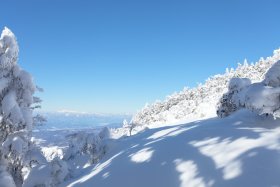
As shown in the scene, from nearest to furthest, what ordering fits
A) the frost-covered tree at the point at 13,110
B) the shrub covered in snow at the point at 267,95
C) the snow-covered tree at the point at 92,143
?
1. the shrub covered in snow at the point at 267,95
2. the frost-covered tree at the point at 13,110
3. the snow-covered tree at the point at 92,143

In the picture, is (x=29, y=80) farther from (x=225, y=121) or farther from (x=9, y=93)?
(x=225, y=121)

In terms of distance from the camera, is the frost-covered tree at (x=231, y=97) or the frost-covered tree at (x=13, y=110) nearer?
the frost-covered tree at (x=231, y=97)

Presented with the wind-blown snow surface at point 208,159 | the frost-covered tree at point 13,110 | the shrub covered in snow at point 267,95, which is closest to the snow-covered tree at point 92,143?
the frost-covered tree at point 13,110

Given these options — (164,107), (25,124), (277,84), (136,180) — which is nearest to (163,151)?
(136,180)

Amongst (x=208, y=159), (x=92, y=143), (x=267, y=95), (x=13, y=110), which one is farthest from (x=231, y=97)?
(x=13, y=110)

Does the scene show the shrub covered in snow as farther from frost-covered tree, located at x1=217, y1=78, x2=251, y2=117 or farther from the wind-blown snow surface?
frost-covered tree, located at x1=217, y1=78, x2=251, y2=117

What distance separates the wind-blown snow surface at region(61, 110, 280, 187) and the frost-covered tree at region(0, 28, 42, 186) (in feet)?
12.4

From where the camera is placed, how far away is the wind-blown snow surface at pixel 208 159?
7.55 meters

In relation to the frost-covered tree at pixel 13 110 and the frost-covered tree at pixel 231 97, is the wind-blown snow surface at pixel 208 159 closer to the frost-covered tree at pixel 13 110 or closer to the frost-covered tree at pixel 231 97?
the frost-covered tree at pixel 231 97

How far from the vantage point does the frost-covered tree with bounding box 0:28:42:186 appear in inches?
573

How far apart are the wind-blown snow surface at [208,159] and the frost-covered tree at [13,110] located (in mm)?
3794

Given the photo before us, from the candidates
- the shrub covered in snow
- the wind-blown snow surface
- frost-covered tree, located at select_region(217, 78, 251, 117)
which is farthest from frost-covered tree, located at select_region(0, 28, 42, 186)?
the shrub covered in snow

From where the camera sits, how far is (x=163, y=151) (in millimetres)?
10422

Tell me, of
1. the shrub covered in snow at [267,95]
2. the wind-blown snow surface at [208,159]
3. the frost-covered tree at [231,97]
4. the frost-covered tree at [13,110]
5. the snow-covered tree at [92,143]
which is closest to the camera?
the wind-blown snow surface at [208,159]
